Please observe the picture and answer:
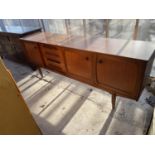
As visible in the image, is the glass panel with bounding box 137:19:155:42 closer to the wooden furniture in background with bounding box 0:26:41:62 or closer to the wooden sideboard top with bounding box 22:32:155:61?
the wooden sideboard top with bounding box 22:32:155:61

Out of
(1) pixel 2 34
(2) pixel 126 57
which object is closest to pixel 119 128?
(2) pixel 126 57

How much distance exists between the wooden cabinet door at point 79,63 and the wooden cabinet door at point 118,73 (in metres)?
0.13

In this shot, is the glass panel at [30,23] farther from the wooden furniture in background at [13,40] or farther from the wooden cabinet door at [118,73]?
the wooden cabinet door at [118,73]

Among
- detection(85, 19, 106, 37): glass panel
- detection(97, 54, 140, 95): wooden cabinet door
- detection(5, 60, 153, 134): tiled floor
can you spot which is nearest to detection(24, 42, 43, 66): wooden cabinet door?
detection(5, 60, 153, 134): tiled floor

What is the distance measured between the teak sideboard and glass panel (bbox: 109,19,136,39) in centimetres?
40

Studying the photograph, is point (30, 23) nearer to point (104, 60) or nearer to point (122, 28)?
point (122, 28)

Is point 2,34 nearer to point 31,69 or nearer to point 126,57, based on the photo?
point 31,69

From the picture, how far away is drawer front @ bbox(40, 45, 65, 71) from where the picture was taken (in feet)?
6.07

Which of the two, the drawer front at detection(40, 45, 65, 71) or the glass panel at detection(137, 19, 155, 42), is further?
the drawer front at detection(40, 45, 65, 71)

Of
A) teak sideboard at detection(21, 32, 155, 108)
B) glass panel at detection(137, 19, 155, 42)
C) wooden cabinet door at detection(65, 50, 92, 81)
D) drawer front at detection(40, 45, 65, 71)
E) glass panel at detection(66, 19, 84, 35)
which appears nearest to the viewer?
teak sideboard at detection(21, 32, 155, 108)

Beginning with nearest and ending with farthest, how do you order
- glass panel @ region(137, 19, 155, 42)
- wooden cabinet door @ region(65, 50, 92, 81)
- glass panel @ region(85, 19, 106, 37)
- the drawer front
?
wooden cabinet door @ region(65, 50, 92, 81)
glass panel @ region(137, 19, 155, 42)
the drawer front
glass panel @ region(85, 19, 106, 37)

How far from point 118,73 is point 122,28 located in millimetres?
947

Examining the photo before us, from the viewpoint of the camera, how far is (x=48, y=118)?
1854 millimetres
